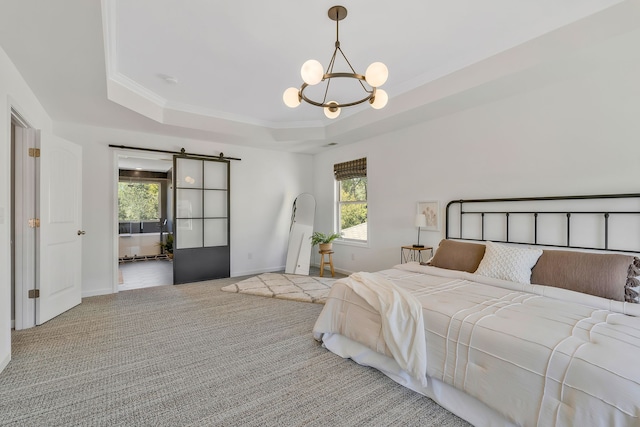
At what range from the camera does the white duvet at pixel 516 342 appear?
4.15 feet

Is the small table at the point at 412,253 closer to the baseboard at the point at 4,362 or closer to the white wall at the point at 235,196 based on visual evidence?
the white wall at the point at 235,196

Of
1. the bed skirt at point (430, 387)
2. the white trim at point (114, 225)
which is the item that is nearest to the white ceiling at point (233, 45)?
the white trim at point (114, 225)

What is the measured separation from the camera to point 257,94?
3961mm

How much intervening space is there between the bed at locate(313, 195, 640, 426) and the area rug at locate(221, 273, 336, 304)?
142cm

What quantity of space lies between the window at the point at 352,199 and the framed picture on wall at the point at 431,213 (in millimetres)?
1289

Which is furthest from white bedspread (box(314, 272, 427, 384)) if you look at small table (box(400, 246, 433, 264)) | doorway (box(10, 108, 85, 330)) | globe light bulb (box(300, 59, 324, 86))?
doorway (box(10, 108, 85, 330))

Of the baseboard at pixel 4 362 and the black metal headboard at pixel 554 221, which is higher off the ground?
the black metal headboard at pixel 554 221

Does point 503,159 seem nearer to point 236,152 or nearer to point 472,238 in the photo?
point 472,238

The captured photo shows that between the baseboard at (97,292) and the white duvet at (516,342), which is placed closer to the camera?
the white duvet at (516,342)

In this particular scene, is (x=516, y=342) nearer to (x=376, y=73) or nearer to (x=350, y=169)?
(x=376, y=73)

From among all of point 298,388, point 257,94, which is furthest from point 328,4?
point 298,388

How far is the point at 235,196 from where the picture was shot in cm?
551

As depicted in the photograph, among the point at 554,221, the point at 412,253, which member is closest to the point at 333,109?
the point at 554,221

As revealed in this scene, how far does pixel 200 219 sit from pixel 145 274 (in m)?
1.77
